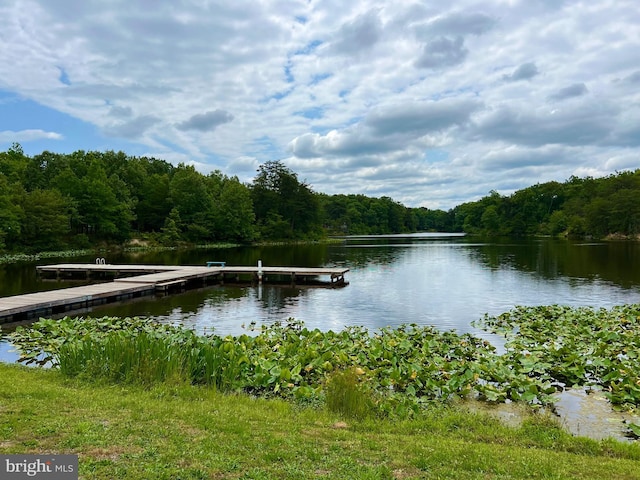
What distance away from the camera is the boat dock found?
655 inches

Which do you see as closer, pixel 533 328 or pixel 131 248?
pixel 533 328

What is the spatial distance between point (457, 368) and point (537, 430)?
305 cm

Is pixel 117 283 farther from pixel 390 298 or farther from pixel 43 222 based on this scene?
pixel 43 222

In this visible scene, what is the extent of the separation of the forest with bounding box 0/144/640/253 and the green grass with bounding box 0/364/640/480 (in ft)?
148

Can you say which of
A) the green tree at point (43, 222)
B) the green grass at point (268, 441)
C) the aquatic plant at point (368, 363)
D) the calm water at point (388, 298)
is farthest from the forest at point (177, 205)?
the green grass at point (268, 441)

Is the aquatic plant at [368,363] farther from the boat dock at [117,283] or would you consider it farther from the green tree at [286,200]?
the green tree at [286,200]

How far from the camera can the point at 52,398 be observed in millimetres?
6500

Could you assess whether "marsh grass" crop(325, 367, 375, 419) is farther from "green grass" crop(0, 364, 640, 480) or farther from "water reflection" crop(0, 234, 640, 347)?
"water reflection" crop(0, 234, 640, 347)

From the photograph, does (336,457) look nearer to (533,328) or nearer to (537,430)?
(537,430)

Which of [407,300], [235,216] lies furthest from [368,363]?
[235,216]

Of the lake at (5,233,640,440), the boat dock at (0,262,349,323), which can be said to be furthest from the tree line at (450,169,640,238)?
the boat dock at (0,262,349,323)

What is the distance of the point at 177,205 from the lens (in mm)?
71000

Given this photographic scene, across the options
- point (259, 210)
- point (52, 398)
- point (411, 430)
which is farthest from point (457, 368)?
point (259, 210)

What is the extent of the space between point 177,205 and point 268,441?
6973 cm
